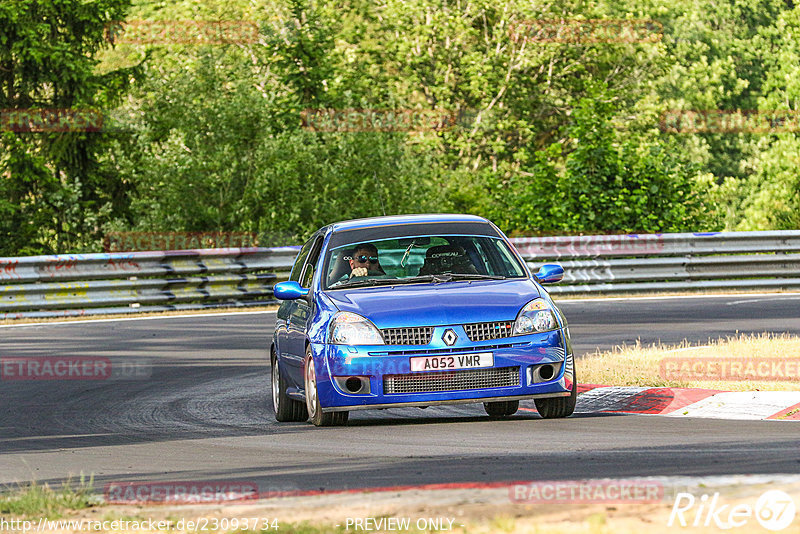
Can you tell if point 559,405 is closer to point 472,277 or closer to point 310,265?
point 472,277

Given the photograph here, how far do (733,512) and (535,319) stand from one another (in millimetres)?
4482

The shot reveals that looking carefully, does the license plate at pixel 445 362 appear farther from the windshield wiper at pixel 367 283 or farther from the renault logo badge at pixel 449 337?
the windshield wiper at pixel 367 283

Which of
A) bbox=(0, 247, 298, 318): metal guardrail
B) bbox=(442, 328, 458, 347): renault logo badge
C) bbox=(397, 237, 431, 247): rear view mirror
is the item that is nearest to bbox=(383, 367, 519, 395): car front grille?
bbox=(442, 328, 458, 347): renault logo badge

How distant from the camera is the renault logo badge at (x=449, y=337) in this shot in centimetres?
983

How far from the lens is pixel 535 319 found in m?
10.1

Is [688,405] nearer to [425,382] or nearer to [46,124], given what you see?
[425,382]

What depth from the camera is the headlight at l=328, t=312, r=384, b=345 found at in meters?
9.92

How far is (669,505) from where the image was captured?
5902 mm

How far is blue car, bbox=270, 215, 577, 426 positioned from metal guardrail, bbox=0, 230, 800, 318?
12782mm

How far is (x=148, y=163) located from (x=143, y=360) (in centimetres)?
1267

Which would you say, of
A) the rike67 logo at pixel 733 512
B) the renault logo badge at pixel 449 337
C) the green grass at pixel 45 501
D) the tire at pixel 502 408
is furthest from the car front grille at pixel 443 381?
the rike67 logo at pixel 733 512

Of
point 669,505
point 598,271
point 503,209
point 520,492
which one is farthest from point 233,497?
point 503,209

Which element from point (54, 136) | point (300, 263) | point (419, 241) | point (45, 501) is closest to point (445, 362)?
point (419, 241)

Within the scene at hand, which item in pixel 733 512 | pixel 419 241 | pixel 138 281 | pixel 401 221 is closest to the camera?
pixel 733 512
